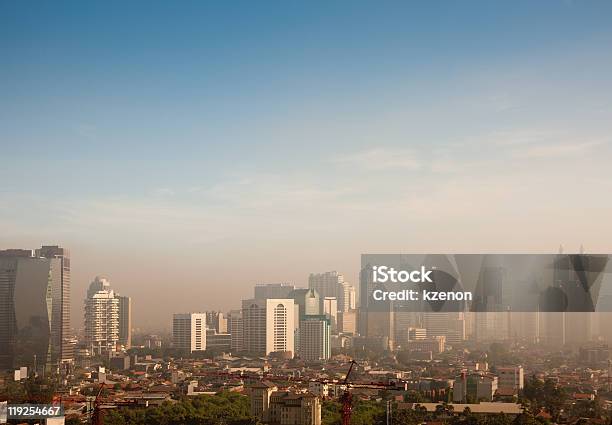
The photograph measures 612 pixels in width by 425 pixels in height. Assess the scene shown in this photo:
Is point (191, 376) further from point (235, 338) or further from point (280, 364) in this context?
point (235, 338)

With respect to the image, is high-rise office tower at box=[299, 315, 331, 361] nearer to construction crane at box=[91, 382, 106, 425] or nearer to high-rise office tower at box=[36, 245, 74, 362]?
high-rise office tower at box=[36, 245, 74, 362]

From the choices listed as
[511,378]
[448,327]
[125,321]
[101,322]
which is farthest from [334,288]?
[101,322]

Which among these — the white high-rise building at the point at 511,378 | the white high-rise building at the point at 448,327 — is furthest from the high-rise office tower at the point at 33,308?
the white high-rise building at the point at 511,378

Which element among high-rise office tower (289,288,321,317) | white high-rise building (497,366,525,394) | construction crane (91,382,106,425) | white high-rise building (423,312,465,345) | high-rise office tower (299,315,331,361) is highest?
high-rise office tower (289,288,321,317)

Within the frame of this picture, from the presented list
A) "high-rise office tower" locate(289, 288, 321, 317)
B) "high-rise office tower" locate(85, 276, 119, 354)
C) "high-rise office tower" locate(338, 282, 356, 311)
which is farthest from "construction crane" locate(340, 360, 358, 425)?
"high-rise office tower" locate(85, 276, 119, 354)

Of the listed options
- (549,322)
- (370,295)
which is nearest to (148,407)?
(370,295)

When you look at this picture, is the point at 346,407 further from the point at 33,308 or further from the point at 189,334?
the point at 189,334
